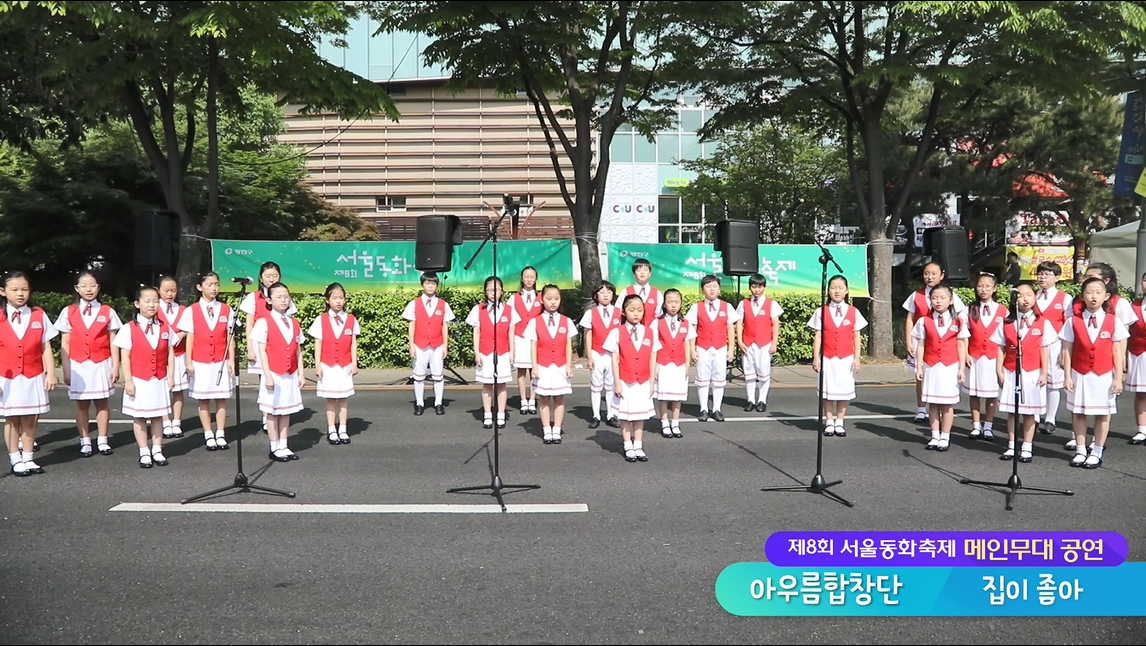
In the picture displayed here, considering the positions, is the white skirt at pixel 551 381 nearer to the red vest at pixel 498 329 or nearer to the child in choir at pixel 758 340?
the red vest at pixel 498 329

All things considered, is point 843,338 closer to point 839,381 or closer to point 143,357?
point 839,381

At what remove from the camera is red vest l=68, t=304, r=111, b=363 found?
8352mm

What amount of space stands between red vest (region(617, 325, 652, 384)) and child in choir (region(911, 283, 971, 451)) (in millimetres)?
2990

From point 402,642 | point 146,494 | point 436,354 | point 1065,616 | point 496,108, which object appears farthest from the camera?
point 496,108

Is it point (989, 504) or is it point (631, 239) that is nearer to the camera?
point (989, 504)

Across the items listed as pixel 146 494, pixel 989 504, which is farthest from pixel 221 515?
pixel 989 504

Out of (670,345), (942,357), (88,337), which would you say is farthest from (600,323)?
(88,337)

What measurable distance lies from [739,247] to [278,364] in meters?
8.84

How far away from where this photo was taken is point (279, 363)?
8.30 metres

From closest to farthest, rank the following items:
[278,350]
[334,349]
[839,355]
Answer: [278,350], [334,349], [839,355]

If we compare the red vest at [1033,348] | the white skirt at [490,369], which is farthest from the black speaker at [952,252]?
the white skirt at [490,369]

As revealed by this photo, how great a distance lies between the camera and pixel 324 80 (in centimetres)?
1359

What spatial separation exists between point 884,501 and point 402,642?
169 inches

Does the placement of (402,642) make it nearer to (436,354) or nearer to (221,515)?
(221,515)
